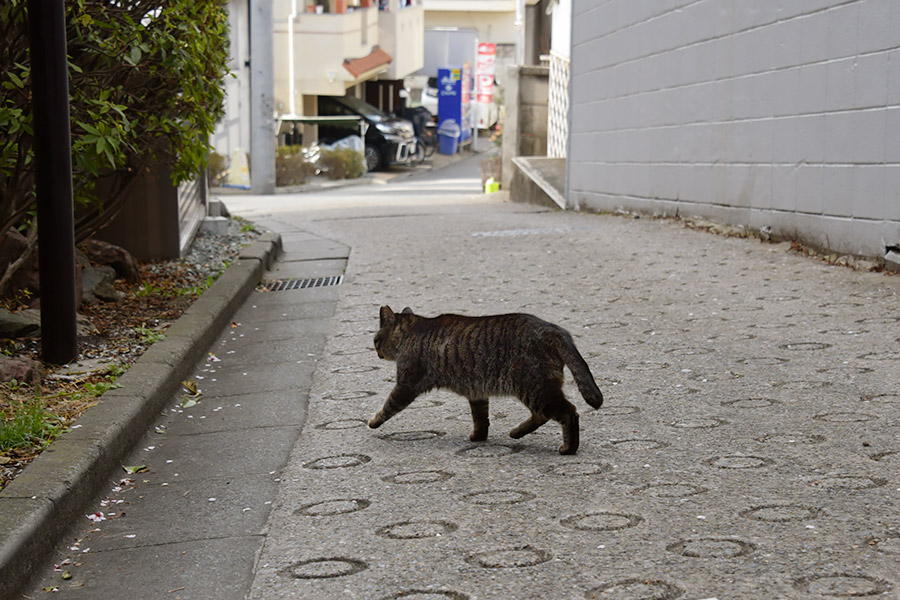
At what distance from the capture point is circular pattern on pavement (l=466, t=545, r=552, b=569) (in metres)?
2.99

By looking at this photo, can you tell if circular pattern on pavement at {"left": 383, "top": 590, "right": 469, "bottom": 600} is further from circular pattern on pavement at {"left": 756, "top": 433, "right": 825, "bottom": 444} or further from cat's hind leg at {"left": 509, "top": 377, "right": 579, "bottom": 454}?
circular pattern on pavement at {"left": 756, "top": 433, "right": 825, "bottom": 444}

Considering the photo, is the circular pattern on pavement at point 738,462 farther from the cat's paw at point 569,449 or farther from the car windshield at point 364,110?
the car windshield at point 364,110

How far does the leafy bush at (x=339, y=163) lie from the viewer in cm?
2936

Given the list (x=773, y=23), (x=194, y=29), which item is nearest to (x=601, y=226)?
(x=773, y=23)

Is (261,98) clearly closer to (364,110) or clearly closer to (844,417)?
(364,110)

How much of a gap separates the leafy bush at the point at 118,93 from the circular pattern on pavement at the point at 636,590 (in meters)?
3.63

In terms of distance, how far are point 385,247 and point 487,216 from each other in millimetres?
3490

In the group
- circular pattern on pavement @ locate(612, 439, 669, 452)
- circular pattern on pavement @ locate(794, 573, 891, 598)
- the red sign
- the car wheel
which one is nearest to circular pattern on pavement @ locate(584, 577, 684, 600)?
circular pattern on pavement @ locate(794, 573, 891, 598)

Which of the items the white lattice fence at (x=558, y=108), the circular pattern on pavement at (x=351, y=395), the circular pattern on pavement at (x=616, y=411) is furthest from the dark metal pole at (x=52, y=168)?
the white lattice fence at (x=558, y=108)

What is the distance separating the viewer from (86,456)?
12.6 feet

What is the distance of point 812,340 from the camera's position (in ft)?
18.9

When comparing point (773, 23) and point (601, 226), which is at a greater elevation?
point (773, 23)

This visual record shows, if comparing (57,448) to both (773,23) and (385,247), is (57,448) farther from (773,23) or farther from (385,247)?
(773,23)

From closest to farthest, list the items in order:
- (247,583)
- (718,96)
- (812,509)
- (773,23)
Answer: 1. (247,583)
2. (812,509)
3. (773,23)
4. (718,96)
